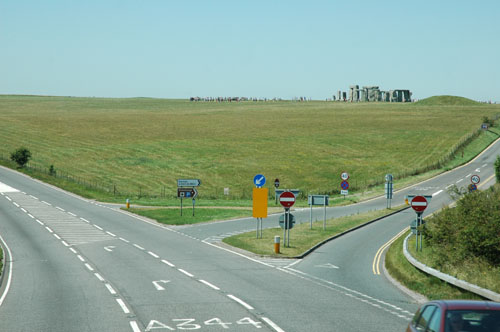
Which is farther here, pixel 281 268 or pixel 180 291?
pixel 281 268

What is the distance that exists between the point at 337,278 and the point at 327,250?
911 centimetres

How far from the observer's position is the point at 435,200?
59.4 meters

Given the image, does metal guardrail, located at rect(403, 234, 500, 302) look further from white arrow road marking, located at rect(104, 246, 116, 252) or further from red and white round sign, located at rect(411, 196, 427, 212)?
Result: white arrow road marking, located at rect(104, 246, 116, 252)

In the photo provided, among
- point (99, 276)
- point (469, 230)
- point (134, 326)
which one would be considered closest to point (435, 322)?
point (134, 326)

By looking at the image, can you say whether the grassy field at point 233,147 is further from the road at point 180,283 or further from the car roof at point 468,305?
the car roof at point 468,305

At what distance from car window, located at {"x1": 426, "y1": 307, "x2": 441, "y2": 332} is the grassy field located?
185ft

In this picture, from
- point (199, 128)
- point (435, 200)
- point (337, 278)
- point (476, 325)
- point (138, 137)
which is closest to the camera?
point (476, 325)

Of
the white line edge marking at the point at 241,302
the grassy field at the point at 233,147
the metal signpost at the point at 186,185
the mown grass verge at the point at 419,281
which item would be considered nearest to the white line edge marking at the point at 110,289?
the white line edge marking at the point at 241,302

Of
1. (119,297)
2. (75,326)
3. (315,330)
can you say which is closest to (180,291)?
(119,297)

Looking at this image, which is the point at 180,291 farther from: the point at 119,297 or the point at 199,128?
the point at 199,128

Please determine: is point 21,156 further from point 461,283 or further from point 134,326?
point 461,283

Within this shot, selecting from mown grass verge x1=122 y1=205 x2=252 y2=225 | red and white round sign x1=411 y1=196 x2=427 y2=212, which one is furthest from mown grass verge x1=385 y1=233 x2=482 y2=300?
mown grass verge x1=122 y1=205 x2=252 y2=225

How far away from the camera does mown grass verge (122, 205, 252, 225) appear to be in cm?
4625

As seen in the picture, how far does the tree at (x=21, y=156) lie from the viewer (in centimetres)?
8038
